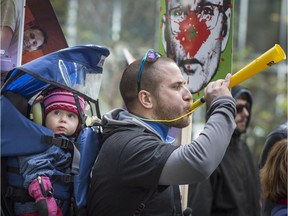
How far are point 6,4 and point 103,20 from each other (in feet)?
39.8

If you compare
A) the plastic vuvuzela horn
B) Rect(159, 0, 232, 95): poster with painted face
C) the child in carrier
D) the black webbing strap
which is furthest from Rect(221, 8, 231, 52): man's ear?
the black webbing strap

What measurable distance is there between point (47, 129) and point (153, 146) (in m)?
0.58

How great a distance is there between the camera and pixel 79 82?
317 centimetres

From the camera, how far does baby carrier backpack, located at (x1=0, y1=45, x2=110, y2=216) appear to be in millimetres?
2887

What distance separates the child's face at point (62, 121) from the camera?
124 inches

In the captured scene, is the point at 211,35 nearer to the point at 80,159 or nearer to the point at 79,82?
the point at 79,82

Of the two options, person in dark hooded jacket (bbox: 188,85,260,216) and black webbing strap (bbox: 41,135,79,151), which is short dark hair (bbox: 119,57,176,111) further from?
person in dark hooded jacket (bbox: 188,85,260,216)

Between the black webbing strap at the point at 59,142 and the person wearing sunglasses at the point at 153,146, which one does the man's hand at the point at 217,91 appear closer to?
the person wearing sunglasses at the point at 153,146

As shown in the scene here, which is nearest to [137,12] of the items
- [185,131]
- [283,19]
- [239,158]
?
[283,19]

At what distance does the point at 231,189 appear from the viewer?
5016mm

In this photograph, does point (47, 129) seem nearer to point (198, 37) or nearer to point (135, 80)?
point (135, 80)

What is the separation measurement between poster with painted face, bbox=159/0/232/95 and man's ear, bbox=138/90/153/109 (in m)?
0.62

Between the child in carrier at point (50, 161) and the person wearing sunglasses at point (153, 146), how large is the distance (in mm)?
189

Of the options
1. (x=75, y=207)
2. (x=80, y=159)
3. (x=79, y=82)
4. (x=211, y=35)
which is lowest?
(x=75, y=207)
